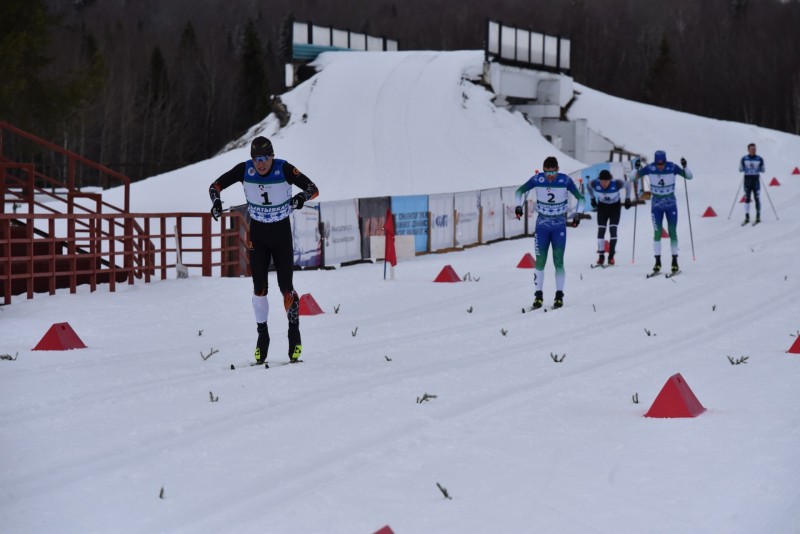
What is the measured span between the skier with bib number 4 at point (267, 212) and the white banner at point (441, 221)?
14.0 metres

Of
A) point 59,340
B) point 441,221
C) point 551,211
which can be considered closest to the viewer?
point 59,340

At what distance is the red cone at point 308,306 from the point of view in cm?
1495

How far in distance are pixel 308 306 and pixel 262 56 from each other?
8090cm

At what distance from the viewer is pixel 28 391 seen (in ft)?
30.1

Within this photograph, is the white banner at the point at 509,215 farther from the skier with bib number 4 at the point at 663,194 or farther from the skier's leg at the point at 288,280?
the skier's leg at the point at 288,280

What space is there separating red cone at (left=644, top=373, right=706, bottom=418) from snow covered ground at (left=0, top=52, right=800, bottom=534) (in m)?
0.16

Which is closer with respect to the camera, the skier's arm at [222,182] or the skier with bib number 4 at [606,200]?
the skier's arm at [222,182]

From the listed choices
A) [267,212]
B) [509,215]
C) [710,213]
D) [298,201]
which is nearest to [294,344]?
[267,212]

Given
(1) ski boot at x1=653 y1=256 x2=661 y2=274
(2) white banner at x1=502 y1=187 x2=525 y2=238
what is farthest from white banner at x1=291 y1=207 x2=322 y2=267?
(2) white banner at x1=502 y1=187 x2=525 y2=238

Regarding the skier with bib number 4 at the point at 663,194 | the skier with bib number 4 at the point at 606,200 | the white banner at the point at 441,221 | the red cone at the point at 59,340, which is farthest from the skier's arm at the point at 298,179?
the white banner at the point at 441,221

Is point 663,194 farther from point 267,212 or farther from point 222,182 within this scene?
point 222,182

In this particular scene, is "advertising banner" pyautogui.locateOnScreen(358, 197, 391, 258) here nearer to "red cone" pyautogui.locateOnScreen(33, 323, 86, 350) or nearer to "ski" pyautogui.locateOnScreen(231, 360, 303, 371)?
"red cone" pyautogui.locateOnScreen(33, 323, 86, 350)

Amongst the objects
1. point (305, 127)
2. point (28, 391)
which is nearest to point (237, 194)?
point (305, 127)

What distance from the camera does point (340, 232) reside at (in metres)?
22.3
